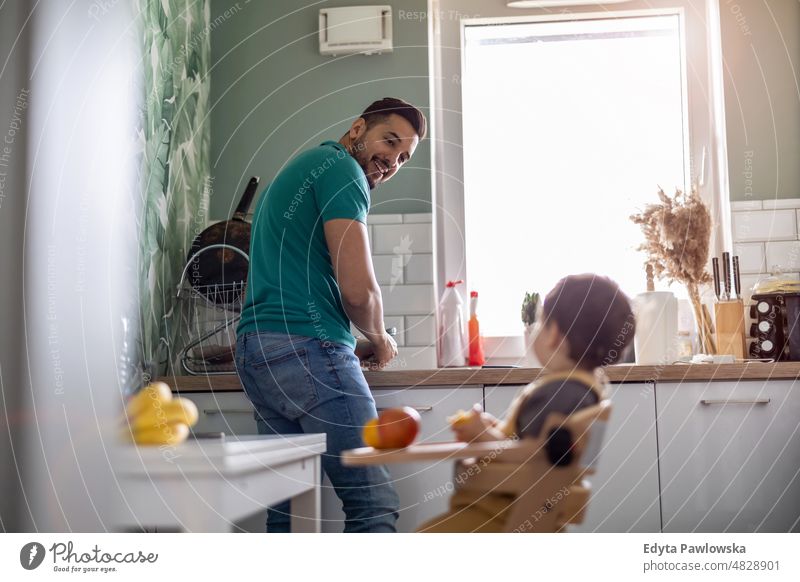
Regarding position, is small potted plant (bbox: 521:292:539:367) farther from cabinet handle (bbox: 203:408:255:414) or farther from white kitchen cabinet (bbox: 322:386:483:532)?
cabinet handle (bbox: 203:408:255:414)

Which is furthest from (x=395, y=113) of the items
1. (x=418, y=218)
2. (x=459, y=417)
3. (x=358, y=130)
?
(x=459, y=417)

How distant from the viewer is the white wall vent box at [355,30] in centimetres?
96

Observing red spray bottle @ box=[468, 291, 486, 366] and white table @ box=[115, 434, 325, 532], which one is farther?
red spray bottle @ box=[468, 291, 486, 366]

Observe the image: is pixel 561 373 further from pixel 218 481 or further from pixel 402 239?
pixel 402 239

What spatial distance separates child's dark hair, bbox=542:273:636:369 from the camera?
598 millimetres

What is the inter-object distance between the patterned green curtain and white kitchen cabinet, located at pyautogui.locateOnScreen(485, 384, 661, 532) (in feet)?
1.24

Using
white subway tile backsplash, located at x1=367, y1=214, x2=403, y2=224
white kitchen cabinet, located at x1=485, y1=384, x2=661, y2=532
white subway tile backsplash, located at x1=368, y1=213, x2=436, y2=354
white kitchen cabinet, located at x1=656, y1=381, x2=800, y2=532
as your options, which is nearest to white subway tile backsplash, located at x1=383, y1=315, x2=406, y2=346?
white subway tile backsplash, located at x1=368, y1=213, x2=436, y2=354

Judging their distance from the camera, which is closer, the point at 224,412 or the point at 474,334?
the point at 224,412

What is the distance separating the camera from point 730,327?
3.26ft

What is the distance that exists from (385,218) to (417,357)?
0.18 meters

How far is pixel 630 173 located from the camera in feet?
2.91

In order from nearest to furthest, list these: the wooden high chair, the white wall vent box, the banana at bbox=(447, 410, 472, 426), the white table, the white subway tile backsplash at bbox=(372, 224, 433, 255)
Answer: the white table
the wooden high chair
the banana at bbox=(447, 410, 472, 426)
the white wall vent box
the white subway tile backsplash at bbox=(372, 224, 433, 255)

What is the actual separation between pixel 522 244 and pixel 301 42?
13.7 inches
